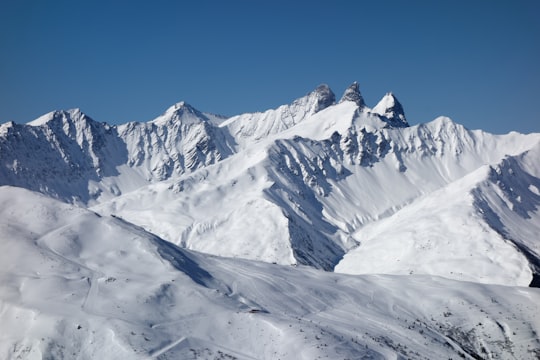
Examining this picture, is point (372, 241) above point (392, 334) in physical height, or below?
above

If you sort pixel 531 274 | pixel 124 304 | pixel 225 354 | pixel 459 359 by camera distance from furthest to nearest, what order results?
pixel 531 274 < pixel 459 359 < pixel 124 304 < pixel 225 354

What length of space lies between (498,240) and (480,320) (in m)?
87.4

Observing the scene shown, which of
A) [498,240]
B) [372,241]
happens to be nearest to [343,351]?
[498,240]

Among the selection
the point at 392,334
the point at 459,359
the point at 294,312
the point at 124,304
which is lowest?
the point at 459,359

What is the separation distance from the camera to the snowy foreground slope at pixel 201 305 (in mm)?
47438

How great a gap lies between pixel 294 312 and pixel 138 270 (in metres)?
19.3

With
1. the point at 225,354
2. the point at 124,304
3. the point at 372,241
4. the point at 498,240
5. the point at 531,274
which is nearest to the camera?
the point at 225,354

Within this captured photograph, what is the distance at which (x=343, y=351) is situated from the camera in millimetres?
49156

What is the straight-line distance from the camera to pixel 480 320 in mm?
67812

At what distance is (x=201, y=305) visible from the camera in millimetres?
55812

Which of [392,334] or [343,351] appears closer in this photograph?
[343,351]

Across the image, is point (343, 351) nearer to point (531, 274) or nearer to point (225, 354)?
point (225, 354)

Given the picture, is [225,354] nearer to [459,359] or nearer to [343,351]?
[343,351]

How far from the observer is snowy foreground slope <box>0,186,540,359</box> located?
47.4 meters
